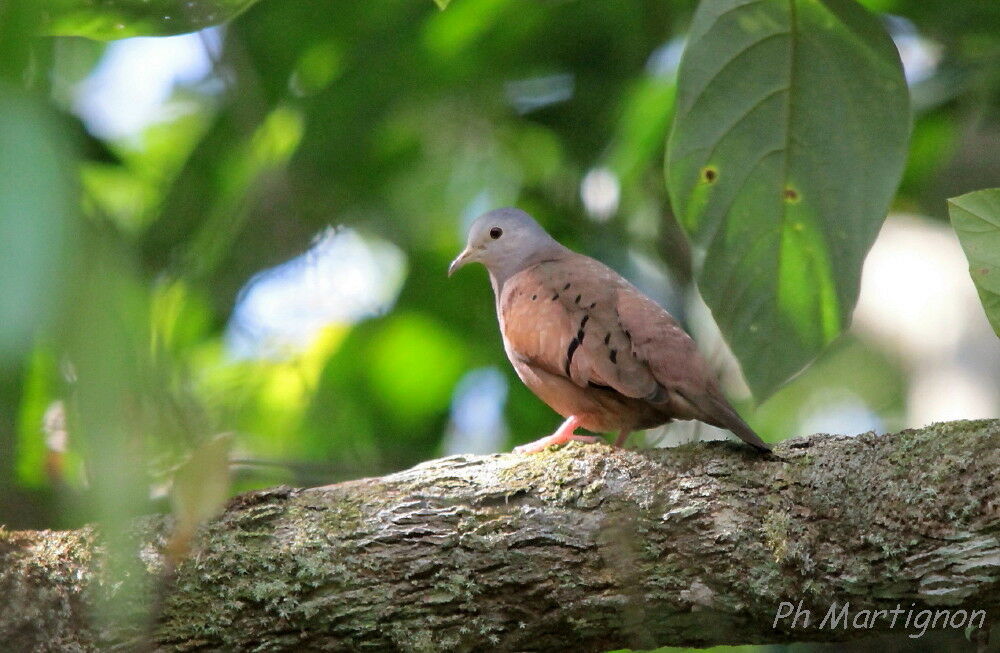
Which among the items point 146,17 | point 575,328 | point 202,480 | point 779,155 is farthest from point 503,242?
point 202,480

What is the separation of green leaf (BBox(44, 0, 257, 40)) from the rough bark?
1810 mm

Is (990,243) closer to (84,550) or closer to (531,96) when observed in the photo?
(84,550)

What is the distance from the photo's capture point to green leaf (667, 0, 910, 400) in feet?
6.14

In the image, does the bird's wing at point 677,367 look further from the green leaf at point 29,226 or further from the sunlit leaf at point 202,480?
the green leaf at point 29,226

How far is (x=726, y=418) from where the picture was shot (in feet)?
11.5

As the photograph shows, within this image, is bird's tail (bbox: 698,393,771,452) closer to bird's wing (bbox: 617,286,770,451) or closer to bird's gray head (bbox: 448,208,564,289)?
bird's wing (bbox: 617,286,770,451)

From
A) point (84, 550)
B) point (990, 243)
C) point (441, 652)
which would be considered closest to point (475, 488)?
point (441, 652)

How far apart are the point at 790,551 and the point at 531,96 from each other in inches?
129

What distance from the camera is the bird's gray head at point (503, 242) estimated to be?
5.36 metres

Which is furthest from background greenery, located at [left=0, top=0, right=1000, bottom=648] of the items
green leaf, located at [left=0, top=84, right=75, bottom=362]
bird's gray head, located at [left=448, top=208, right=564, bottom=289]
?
bird's gray head, located at [left=448, top=208, right=564, bottom=289]

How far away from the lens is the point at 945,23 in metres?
4.93

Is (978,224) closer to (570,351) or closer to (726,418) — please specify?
(726,418)

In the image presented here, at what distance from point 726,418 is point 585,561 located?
828 mm

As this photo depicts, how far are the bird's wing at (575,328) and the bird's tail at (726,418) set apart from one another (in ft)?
0.62
